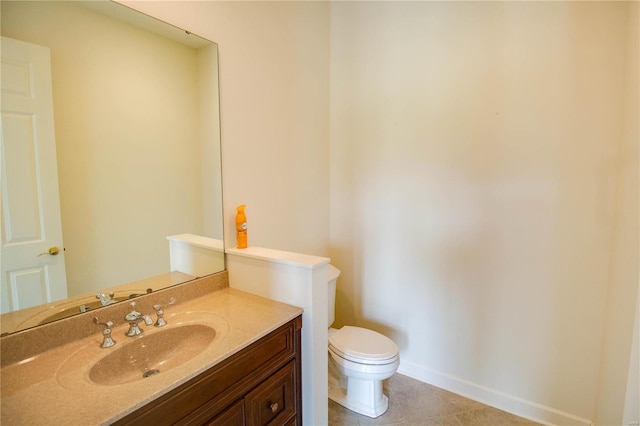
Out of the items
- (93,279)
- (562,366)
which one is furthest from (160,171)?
(562,366)

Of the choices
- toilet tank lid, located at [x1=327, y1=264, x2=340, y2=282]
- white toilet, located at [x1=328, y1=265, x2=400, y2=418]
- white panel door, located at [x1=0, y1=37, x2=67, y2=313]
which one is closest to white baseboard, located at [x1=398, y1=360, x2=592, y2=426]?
white toilet, located at [x1=328, y1=265, x2=400, y2=418]

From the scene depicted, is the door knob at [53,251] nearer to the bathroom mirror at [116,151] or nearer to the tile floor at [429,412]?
the bathroom mirror at [116,151]

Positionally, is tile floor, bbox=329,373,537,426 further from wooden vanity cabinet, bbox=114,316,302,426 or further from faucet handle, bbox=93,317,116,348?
faucet handle, bbox=93,317,116,348

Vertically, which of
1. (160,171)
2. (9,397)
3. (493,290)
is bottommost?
(493,290)

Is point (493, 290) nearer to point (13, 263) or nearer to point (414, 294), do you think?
point (414, 294)

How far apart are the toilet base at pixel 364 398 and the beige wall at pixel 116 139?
Result: 1.36 meters

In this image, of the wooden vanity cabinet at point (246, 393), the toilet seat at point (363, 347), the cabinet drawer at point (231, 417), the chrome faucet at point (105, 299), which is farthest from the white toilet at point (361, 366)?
the chrome faucet at point (105, 299)

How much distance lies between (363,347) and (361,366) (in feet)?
0.36

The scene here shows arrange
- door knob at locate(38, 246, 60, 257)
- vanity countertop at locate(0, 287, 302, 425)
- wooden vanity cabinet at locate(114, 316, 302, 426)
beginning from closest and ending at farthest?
1. vanity countertop at locate(0, 287, 302, 425)
2. wooden vanity cabinet at locate(114, 316, 302, 426)
3. door knob at locate(38, 246, 60, 257)

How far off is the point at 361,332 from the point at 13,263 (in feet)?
5.69

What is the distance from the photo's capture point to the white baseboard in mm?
1680

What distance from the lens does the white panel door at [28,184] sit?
886 millimetres

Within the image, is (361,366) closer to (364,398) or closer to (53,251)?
(364,398)

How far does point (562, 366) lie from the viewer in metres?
1.65
